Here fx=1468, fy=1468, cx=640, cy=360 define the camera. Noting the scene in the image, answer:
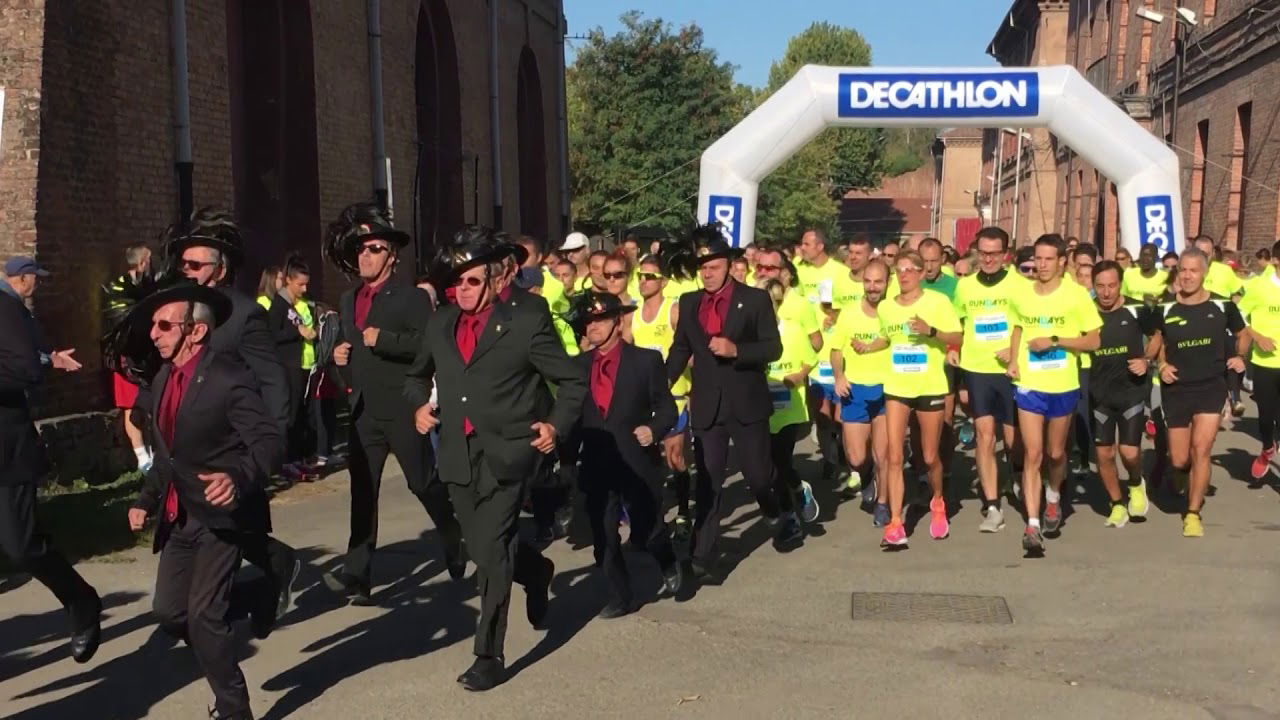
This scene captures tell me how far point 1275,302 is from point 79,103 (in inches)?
390

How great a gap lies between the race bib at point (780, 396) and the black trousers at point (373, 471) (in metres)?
2.61

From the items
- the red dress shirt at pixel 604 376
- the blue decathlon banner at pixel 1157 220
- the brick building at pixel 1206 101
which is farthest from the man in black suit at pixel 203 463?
the brick building at pixel 1206 101

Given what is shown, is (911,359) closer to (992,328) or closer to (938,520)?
(992,328)

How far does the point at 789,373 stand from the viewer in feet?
32.2

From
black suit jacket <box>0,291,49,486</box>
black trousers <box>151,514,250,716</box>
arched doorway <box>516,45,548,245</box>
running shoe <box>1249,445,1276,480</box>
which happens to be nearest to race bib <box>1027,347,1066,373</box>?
running shoe <box>1249,445,1276,480</box>

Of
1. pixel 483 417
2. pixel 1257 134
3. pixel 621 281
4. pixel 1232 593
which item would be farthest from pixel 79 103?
pixel 1257 134

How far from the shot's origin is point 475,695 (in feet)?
20.6

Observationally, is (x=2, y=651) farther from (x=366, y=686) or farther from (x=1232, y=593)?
(x=1232, y=593)

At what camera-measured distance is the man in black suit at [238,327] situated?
625 centimetres

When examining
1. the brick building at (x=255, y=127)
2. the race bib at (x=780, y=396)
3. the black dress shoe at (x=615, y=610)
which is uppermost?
the brick building at (x=255, y=127)

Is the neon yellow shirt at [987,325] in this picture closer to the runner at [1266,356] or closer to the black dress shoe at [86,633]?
the runner at [1266,356]

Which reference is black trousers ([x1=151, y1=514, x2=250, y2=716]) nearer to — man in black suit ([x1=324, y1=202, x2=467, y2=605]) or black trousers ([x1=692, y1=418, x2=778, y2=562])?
man in black suit ([x1=324, y1=202, x2=467, y2=605])

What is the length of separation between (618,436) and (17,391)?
2941 mm

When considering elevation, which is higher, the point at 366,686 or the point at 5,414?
the point at 5,414
